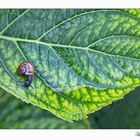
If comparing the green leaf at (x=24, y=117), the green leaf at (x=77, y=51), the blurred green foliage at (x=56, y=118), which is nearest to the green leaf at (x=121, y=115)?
the blurred green foliage at (x=56, y=118)

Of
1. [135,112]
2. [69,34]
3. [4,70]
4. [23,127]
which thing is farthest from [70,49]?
[135,112]

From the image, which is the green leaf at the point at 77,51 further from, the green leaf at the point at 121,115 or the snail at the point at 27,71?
the green leaf at the point at 121,115

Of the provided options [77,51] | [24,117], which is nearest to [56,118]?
[24,117]

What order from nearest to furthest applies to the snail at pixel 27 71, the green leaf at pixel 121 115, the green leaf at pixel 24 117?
the snail at pixel 27 71, the green leaf at pixel 24 117, the green leaf at pixel 121 115

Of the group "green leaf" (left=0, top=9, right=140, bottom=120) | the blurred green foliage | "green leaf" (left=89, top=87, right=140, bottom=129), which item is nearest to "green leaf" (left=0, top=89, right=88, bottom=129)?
the blurred green foliage

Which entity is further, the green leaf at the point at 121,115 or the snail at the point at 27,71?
the green leaf at the point at 121,115

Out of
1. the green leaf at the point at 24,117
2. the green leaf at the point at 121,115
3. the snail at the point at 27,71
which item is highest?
the snail at the point at 27,71

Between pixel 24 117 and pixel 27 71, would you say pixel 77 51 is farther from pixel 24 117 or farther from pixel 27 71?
pixel 24 117
